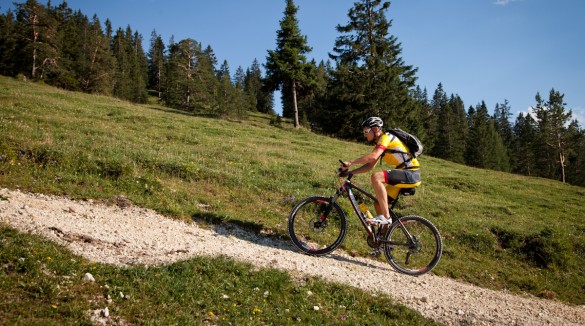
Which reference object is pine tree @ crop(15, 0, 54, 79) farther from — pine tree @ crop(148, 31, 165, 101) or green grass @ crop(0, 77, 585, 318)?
pine tree @ crop(148, 31, 165, 101)

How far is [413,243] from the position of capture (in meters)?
7.45

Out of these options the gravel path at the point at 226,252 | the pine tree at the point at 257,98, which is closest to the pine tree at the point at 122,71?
the pine tree at the point at 257,98

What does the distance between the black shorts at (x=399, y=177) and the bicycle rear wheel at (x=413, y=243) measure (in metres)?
0.91

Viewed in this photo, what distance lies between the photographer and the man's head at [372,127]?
7.38 metres

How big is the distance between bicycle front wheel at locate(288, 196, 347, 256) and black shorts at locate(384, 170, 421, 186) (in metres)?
1.38

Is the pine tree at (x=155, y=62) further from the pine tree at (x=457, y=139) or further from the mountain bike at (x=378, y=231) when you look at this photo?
the mountain bike at (x=378, y=231)

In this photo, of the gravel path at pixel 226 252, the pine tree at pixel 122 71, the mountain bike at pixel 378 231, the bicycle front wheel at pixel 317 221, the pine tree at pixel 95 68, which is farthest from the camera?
the pine tree at pixel 122 71

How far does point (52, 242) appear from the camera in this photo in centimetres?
557

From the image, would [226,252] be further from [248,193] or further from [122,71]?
[122,71]

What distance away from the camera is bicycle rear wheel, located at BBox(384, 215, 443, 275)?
7.45 meters

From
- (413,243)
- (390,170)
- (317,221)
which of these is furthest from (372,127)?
(413,243)

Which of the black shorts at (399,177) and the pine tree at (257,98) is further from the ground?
the pine tree at (257,98)

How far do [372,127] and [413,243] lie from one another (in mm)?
2698

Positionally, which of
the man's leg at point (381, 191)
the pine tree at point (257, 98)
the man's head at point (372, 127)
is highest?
the pine tree at point (257, 98)
